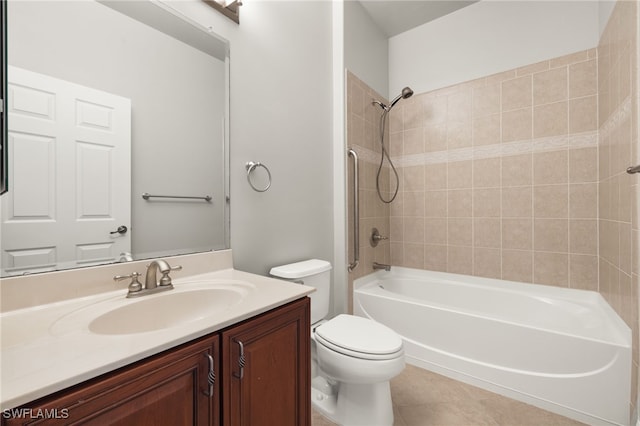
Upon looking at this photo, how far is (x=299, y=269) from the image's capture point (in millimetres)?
1562

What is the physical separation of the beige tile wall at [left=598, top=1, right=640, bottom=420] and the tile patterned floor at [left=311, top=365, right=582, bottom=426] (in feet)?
1.43

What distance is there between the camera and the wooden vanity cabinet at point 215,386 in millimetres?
523

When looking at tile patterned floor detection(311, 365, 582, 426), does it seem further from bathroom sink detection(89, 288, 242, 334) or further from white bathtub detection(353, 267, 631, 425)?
bathroom sink detection(89, 288, 242, 334)

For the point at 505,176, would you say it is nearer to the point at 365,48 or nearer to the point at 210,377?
the point at 365,48

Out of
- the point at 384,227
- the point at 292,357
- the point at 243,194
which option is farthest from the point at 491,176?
the point at 292,357

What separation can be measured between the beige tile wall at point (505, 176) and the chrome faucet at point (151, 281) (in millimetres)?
2115

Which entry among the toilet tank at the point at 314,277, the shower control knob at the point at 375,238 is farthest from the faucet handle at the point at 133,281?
the shower control knob at the point at 375,238

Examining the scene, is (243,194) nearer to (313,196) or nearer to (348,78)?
(313,196)

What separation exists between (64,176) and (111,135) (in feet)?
0.69

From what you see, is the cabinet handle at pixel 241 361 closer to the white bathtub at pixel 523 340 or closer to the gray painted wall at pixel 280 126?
the gray painted wall at pixel 280 126

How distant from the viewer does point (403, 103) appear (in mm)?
2629

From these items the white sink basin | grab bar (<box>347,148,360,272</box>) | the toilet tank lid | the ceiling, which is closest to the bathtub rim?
grab bar (<box>347,148,360,272</box>)

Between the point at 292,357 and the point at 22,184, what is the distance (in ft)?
3.25

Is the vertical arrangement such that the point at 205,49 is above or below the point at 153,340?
above
